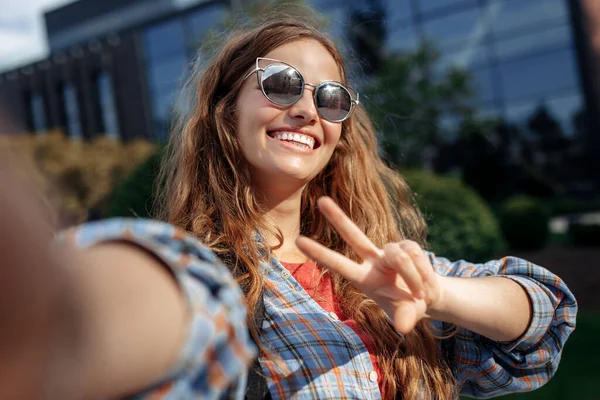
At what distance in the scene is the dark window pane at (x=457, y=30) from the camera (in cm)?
1902

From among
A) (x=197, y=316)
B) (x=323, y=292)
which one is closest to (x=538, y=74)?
(x=323, y=292)

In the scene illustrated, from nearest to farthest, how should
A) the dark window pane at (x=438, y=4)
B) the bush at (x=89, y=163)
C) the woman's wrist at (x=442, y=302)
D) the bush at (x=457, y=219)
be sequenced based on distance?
the woman's wrist at (x=442, y=302) < the bush at (x=457, y=219) < the dark window pane at (x=438, y=4) < the bush at (x=89, y=163)

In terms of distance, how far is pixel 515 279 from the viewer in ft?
5.50

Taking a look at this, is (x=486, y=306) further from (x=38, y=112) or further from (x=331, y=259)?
(x=38, y=112)

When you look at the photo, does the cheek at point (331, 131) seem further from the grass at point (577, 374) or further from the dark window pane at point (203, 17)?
the dark window pane at point (203, 17)

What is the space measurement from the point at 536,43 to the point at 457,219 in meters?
13.8

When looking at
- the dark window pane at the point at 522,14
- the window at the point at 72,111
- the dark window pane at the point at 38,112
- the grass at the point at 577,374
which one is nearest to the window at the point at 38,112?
the dark window pane at the point at 38,112

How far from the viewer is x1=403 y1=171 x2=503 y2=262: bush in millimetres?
6129

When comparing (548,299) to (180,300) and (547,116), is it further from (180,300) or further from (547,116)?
(547,116)

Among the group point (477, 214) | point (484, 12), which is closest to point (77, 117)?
point (484, 12)

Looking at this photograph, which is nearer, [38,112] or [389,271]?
[389,271]

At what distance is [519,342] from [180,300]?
1.19m

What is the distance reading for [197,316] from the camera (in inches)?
29.1

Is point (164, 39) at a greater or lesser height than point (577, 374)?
greater
